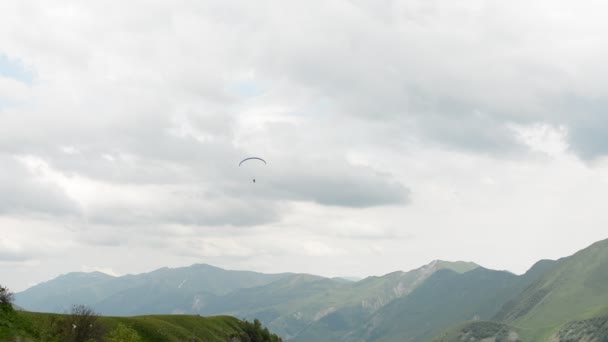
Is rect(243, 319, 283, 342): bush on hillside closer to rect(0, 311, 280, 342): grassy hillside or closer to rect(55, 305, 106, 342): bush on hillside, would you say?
rect(0, 311, 280, 342): grassy hillside

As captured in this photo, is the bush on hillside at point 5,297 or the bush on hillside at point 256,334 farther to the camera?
the bush on hillside at point 256,334

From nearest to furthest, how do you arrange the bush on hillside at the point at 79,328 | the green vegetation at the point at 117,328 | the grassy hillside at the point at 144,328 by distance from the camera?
1. the grassy hillside at the point at 144,328
2. the green vegetation at the point at 117,328
3. the bush on hillside at the point at 79,328

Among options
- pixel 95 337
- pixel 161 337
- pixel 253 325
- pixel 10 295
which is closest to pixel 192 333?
pixel 161 337

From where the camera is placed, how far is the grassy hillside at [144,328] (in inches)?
3044

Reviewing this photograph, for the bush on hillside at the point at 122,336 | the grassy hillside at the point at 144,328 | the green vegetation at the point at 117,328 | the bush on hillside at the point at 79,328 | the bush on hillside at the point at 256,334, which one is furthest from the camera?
the bush on hillside at the point at 256,334

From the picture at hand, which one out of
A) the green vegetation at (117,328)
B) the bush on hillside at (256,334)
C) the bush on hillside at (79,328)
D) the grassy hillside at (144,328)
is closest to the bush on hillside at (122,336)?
the green vegetation at (117,328)

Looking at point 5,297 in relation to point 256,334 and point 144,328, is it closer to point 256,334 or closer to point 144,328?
point 144,328

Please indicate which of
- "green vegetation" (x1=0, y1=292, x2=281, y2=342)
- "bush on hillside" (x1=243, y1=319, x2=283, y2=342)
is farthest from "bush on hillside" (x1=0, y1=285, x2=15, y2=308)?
"bush on hillside" (x1=243, y1=319, x2=283, y2=342)

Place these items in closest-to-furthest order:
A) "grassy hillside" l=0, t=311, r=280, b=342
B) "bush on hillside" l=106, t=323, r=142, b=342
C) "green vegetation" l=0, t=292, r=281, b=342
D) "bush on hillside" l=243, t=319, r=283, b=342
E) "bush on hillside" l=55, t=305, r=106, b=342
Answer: "grassy hillside" l=0, t=311, r=280, b=342
"green vegetation" l=0, t=292, r=281, b=342
"bush on hillside" l=55, t=305, r=106, b=342
"bush on hillside" l=106, t=323, r=142, b=342
"bush on hillside" l=243, t=319, r=283, b=342

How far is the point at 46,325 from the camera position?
92.8m

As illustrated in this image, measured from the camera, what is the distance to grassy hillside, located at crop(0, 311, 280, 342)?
77312mm

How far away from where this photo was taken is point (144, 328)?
117 meters

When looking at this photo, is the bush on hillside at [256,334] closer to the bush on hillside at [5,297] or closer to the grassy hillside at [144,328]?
the grassy hillside at [144,328]

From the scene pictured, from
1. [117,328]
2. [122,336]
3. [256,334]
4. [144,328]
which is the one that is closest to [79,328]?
[122,336]
